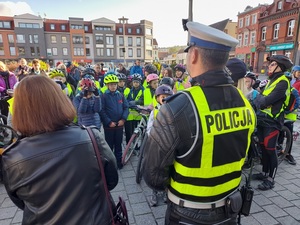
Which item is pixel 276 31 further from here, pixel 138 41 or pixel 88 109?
pixel 88 109

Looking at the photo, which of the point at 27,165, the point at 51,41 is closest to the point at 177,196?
the point at 27,165

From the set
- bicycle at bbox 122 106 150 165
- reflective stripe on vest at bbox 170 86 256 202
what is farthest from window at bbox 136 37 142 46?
reflective stripe on vest at bbox 170 86 256 202

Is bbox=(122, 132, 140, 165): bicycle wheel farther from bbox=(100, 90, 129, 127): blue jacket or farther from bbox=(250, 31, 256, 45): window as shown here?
bbox=(250, 31, 256, 45): window

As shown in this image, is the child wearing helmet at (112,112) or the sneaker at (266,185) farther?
the child wearing helmet at (112,112)

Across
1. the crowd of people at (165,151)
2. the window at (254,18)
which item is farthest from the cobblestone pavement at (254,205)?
the window at (254,18)

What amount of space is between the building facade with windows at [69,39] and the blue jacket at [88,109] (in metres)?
40.8

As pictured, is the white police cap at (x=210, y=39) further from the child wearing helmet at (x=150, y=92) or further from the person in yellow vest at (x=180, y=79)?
the person in yellow vest at (x=180, y=79)

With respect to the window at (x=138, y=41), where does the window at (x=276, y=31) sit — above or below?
below

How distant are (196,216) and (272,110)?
2.92 m

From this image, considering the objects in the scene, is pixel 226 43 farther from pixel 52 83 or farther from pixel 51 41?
pixel 51 41

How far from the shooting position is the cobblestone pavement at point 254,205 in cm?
297

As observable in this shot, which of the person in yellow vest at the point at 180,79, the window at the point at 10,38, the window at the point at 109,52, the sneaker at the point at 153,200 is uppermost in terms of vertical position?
the window at the point at 10,38

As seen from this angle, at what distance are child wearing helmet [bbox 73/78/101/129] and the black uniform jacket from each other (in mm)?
2516

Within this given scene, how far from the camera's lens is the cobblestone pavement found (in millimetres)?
2975
